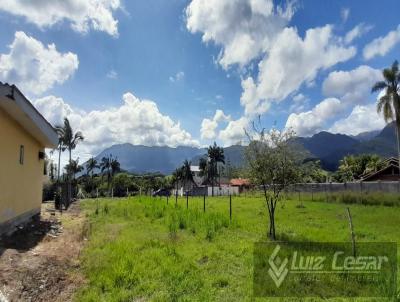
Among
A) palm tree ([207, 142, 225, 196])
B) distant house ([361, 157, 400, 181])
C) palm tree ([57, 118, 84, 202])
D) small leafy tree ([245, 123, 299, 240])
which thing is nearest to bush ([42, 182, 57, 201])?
palm tree ([57, 118, 84, 202])

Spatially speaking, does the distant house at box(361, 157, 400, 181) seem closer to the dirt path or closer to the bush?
the bush

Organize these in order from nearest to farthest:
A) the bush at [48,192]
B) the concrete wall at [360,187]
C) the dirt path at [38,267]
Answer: the dirt path at [38,267] < the concrete wall at [360,187] < the bush at [48,192]

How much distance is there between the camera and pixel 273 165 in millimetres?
11867

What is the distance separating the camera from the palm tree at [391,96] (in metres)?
34.8

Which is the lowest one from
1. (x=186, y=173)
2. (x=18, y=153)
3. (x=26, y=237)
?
(x=26, y=237)

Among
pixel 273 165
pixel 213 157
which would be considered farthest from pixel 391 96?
pixel 213 157

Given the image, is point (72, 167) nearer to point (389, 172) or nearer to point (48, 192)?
point (48, 192)

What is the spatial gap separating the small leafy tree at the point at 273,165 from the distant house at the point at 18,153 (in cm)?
796

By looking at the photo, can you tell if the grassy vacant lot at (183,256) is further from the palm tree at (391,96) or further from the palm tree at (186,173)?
the palm tree at (186,173)

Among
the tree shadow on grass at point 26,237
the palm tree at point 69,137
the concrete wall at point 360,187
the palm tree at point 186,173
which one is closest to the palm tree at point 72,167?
the palm tree at point 69,137

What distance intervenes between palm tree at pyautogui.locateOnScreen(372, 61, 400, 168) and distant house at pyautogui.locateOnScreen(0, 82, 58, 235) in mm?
34240

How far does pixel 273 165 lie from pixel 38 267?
816 cm

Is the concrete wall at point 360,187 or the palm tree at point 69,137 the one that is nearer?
the concrete wall at point 360,187

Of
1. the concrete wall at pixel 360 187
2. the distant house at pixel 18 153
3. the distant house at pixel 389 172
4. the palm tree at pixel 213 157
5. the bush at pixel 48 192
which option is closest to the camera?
the distant house at pixel 18 153
